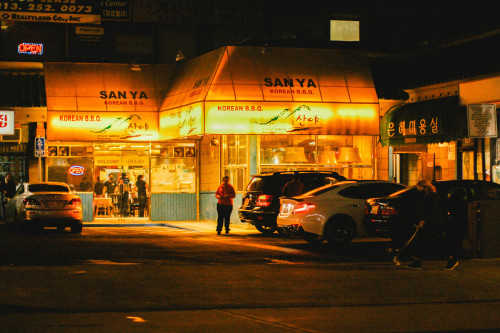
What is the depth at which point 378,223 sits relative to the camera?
17719 millimetres

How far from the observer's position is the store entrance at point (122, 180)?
1200 inches

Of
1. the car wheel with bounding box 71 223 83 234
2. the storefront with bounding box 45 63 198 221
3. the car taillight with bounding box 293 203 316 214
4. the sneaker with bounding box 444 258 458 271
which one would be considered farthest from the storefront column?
the sneaker with bounding box 444 258 458 271

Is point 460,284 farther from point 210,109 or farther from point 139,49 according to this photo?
point 139,49

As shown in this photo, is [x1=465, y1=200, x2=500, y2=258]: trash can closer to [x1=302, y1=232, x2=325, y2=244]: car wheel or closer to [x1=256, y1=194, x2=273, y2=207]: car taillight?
[x1=302, y1=232, x2=325, y2=244]: car wheel

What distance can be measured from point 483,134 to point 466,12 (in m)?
17.6

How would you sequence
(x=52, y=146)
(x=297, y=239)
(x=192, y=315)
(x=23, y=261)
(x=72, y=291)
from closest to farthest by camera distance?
(x=192, y=315), (x=72, y=291), (x=23, y=261), (x=297, y=239), (x=52, y=146)

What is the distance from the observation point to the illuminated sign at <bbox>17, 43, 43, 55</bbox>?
30141 mm

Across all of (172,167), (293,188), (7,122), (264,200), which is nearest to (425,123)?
(293,188)

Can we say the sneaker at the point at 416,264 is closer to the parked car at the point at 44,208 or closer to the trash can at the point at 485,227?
the trash can at the point at 485,227

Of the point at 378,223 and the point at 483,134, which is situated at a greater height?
the point at 483,134

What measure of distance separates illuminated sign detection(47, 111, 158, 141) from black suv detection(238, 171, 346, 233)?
25.7ft

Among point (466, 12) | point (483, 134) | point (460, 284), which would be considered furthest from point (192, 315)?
point (466, 12)

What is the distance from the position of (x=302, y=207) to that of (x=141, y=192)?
1320 centimetres

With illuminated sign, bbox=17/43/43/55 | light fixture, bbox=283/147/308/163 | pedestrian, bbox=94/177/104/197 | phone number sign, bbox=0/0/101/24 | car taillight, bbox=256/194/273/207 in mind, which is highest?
phone number sign, bbox=0/0/101/24
